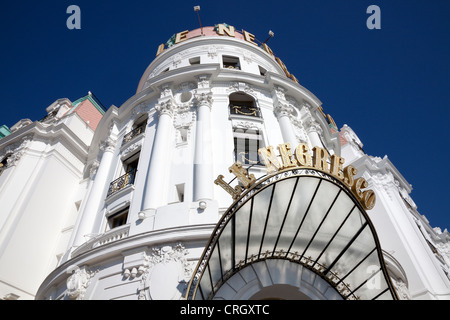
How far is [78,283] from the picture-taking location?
34.7ft

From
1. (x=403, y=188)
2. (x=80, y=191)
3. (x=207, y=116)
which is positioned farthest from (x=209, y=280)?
(x=403, y=188)

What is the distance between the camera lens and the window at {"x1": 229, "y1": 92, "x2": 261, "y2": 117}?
16345 mm

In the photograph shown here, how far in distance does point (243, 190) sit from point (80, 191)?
551 inches

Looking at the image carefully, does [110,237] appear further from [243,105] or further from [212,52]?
[212,52]

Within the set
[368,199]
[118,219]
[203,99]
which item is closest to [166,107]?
[203,99]

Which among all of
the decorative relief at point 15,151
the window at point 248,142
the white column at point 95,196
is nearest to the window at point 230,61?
the window at point 248,142

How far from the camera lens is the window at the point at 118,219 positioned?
13.6 m

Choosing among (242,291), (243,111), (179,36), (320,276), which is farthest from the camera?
(179,36)

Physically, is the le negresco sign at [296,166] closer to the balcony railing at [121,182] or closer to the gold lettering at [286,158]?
the gold lettering at [286,158]

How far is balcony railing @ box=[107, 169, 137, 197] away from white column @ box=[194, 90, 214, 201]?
11.9ft

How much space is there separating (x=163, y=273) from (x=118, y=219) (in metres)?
5.04

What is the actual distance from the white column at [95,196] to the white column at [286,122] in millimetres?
8766
